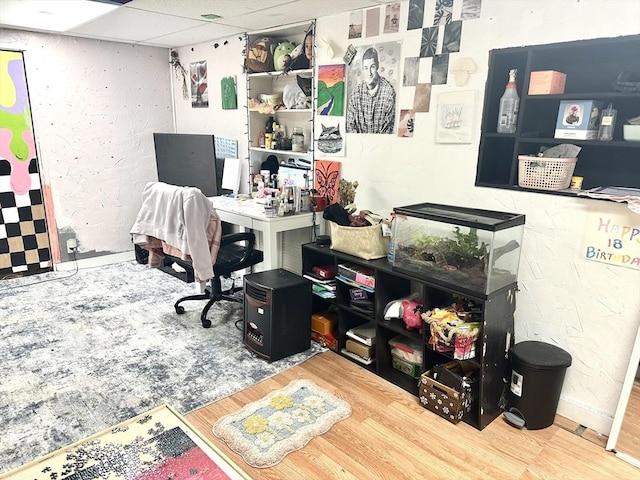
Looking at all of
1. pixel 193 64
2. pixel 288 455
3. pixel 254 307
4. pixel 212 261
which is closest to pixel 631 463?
pixel 288 455

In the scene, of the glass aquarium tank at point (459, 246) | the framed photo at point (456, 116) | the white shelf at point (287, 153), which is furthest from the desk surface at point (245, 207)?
the framed photo at point (456, 116)

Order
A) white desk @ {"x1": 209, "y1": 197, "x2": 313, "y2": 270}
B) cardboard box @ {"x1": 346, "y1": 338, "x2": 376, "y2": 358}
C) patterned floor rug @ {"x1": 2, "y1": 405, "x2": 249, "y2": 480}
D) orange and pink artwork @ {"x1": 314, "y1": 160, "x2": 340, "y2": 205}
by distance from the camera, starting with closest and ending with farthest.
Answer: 1. patterned floor rug @ {"x1": 2, "y1": 405, "x2": 249, "y2": 480}
2. cardboard box @ {"x1": 346, "y1": 338, "x2": 376, "y2": 358}
3. white desk @ {"x1": 209, "y1": 197, "x2": 313, "y2": 270}
4. orange and pink artwork @ {"x1": 314, "y1": 160, "x2": 340, "y2": 205}

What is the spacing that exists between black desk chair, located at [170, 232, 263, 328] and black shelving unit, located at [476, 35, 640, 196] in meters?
1.61

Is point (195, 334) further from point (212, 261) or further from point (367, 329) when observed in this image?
point (367, 329)

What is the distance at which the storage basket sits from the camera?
2119 mm

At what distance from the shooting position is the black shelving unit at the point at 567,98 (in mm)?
1996

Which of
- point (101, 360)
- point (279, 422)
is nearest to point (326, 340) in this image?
point (279, 422)

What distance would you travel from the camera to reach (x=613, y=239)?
2.03 meters

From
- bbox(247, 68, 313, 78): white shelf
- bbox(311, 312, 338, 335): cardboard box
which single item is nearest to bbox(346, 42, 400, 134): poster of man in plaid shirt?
bbox(247, 68, 313, 78): white shelf

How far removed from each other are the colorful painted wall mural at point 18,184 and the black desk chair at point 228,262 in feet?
5.94

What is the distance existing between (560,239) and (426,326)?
78cm

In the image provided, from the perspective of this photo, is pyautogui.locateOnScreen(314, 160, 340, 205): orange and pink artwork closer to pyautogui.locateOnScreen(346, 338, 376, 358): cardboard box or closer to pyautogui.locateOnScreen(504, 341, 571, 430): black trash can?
pyautogui.locateOnScreen(346, 338, 376, 358): cardboard box

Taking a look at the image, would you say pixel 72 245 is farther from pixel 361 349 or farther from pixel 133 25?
pixel 361 349

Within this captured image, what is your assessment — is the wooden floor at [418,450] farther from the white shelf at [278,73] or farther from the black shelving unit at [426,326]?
the white shelf at [278,73]
